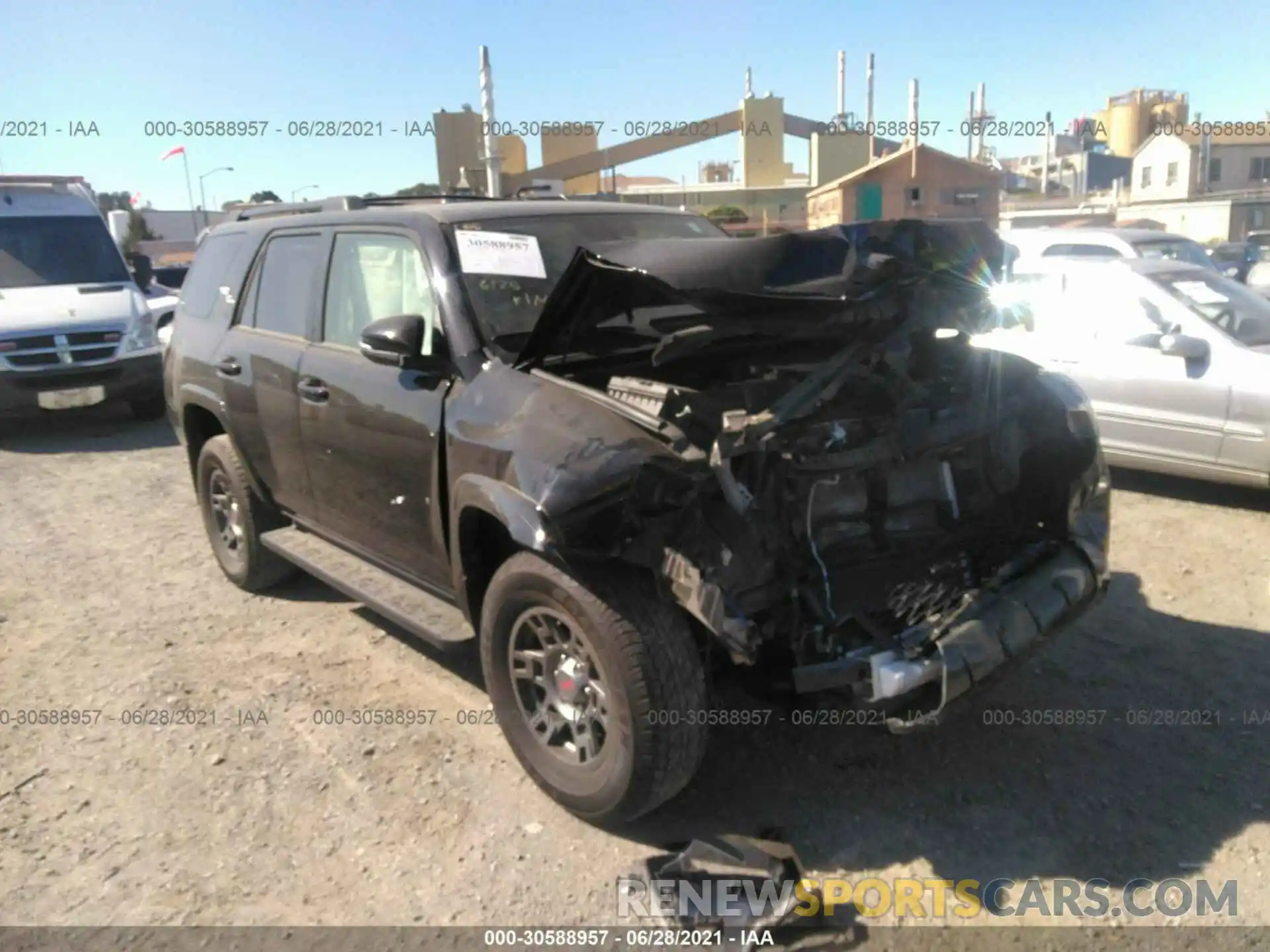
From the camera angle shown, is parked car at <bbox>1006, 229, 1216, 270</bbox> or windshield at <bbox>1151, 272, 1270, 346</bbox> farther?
parked car at <bbox>1006, 229, 1216, 270</bbox>

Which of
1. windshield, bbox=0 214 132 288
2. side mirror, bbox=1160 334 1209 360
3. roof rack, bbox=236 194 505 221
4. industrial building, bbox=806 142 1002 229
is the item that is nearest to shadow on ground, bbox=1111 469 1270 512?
side mirror, bbox=1160 334 1209 360

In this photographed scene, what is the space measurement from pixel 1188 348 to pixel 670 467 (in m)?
4.92

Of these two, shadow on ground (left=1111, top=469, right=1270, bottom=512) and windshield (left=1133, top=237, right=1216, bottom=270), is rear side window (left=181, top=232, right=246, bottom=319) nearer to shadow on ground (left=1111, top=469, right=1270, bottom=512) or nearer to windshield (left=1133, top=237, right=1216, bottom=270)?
shadow on ground (left=1111, top=469, right=1270, bottom=512)

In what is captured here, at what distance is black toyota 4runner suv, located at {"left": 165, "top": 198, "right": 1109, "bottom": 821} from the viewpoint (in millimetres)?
2879

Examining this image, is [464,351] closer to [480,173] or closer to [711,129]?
[480,173]

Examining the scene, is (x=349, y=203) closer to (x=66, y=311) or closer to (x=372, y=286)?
(x=372, y=286)

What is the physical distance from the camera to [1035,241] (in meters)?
10.8

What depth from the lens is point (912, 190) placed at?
28750mm

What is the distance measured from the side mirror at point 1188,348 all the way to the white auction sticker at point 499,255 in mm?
4561

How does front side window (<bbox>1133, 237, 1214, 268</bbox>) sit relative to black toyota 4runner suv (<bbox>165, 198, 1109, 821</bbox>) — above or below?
above

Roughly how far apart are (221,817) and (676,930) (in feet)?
5.53

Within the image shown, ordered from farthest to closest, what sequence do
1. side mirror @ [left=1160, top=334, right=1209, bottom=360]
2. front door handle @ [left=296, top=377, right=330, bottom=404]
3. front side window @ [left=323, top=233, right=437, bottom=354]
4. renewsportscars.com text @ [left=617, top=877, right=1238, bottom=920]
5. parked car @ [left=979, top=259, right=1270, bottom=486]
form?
1. side mirror @ [left=1160, top=334, right=1209, bottom=360]
2. parked car @ [left=979, top=259, right=1270, bottom=486]
3. front door handle @ [left=296, top=377, right=330, bottom=404]
4. front side window @ [left=323, top=233, right=437, bottom=354]
5. renewsportscars.com text @ [left=617, top=877, right=1238, bottom=920]

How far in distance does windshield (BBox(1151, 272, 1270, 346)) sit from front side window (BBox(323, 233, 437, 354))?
5.36 meters

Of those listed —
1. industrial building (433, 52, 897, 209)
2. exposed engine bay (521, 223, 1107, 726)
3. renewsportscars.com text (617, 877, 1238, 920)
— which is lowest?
renewsportscars.com text (617, 877, 1238, 920)
